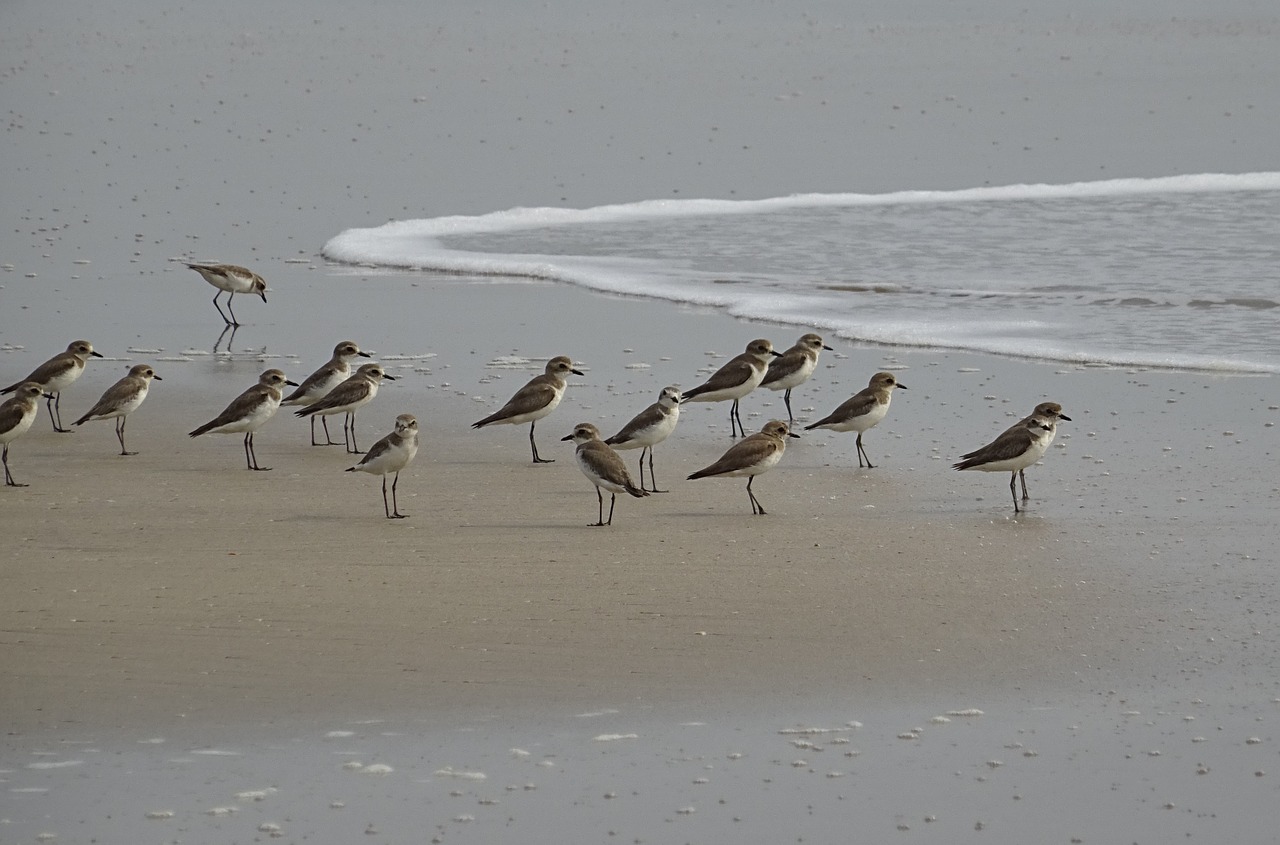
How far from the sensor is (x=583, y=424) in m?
9.15

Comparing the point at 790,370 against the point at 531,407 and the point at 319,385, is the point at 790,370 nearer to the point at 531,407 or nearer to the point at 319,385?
the point at 531,407

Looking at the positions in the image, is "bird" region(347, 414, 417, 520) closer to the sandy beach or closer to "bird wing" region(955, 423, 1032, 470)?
the sandy beach

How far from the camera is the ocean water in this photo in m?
13.4

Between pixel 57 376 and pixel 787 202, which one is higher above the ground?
pixel 787 202

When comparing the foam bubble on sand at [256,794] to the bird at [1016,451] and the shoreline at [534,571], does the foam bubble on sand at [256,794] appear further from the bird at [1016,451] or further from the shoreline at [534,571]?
the bird at [1016,451]

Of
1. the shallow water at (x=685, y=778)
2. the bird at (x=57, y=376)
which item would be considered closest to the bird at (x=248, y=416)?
the bird at (x=57, y=376)

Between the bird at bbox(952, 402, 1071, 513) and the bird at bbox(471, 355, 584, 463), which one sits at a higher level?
the bird at bbox(471, 355, 584, 463)

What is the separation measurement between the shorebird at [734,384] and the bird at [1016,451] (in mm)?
2086

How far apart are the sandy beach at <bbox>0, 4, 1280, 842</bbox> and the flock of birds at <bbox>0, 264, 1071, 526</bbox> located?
0.61 feet

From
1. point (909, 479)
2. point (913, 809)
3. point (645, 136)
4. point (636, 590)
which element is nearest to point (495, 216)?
point (645, 136)

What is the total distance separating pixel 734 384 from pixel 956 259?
298 inches

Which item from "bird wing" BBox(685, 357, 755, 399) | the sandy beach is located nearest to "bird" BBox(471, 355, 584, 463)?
the sandy beach

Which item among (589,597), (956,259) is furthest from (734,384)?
(956,259)

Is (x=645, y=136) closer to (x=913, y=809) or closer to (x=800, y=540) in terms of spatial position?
(x=800, y=540)
